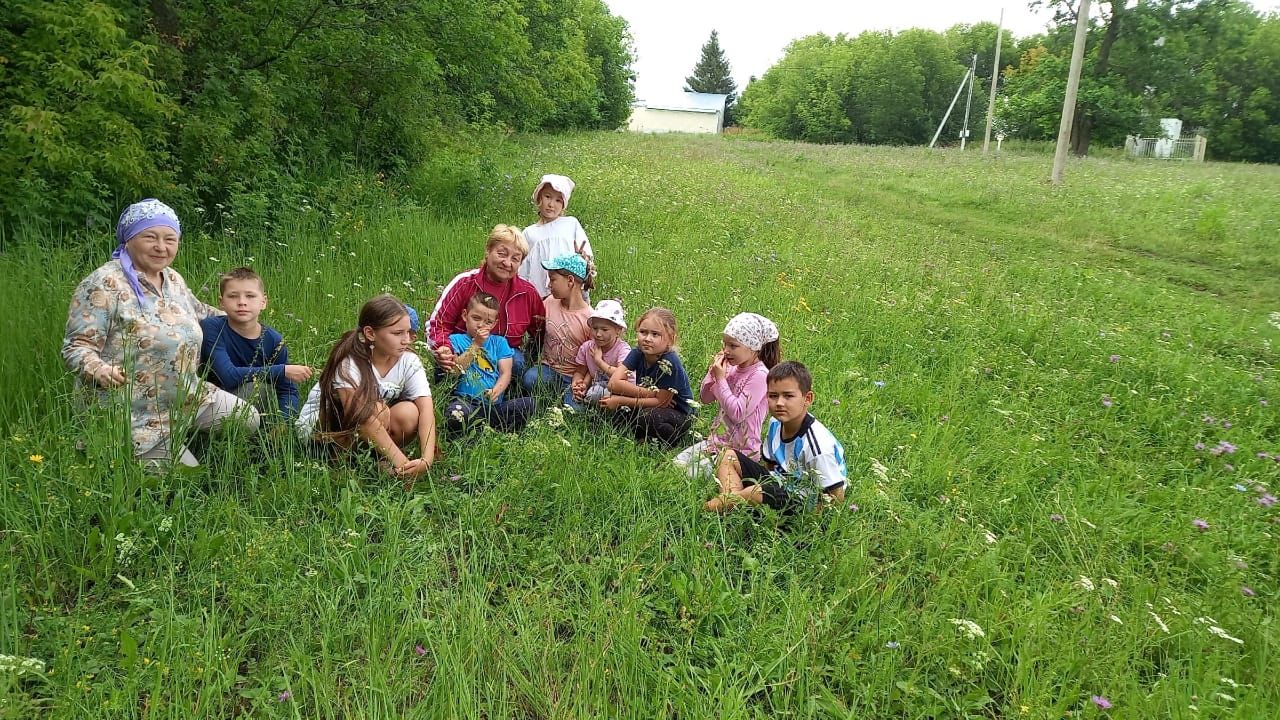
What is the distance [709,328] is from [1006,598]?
128 inches

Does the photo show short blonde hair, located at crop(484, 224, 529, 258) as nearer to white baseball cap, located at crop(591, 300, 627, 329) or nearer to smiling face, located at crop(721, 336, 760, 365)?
white baseball cap, located at crop(591, 300, 627, 329)

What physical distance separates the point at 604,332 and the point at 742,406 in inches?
43.9

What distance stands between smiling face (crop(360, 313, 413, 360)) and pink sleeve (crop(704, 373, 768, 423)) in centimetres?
168

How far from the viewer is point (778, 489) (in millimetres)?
3363

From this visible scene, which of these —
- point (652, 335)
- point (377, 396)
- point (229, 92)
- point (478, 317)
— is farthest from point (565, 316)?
point (229, 92)

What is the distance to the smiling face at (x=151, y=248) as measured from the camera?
3.45 m

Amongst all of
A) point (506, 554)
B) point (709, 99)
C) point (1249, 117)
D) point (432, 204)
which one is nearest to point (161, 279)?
point (506, 554)

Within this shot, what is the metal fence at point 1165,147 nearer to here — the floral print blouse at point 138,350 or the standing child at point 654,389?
the standing child at point 654,389

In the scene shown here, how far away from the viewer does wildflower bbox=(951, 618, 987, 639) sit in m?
2.45

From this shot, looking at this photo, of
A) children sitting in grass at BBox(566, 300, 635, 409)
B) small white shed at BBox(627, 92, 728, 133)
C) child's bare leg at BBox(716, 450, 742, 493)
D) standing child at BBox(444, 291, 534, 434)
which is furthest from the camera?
small white shed at BBox(627, 92, 728, 133)

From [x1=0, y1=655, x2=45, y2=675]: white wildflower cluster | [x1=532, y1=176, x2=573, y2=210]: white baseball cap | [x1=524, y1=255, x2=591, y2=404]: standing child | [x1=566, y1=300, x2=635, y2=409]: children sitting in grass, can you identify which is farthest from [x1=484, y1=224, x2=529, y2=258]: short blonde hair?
[x1=0, y1=655, x2=45, y2=675]: white wildflower cluster

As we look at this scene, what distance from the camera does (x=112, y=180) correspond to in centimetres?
634

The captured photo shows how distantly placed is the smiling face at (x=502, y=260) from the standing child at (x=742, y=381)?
1562mm

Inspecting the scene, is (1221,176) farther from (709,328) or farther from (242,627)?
(242,627)
